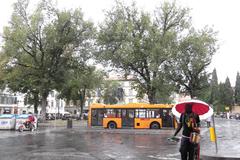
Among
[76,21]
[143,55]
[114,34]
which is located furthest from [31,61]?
[143,55]

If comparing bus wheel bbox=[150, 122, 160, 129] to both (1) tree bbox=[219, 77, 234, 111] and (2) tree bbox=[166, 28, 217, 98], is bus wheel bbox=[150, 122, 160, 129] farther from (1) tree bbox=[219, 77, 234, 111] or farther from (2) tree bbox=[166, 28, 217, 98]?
(1) tree bbox=[219, 77, 234, 111]

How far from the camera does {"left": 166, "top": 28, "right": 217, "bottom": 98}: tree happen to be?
42.1m

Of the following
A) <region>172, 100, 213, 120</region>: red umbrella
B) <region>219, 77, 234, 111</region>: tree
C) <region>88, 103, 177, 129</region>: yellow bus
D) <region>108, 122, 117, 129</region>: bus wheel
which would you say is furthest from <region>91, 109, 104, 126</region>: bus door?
<region>219, 77, 234, 111</region>: tree

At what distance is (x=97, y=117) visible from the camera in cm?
3581

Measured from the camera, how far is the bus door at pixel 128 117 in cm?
3462

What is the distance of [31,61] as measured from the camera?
48625mm

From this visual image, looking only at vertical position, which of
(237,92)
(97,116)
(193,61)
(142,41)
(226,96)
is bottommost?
(97,116)

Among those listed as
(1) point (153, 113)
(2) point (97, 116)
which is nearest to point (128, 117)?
(1) point (153, 113)

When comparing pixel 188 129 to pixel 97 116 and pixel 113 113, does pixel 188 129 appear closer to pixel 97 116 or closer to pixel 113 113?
pixel 113 113

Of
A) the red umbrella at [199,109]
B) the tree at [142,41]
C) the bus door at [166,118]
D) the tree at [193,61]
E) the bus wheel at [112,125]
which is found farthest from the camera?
the tree at [193,61]

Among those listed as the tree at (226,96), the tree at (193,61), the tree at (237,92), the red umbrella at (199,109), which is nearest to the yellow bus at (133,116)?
the tree at (193,61)

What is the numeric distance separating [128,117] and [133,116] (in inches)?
20.8

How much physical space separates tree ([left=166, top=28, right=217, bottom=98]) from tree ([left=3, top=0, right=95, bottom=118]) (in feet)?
38.7

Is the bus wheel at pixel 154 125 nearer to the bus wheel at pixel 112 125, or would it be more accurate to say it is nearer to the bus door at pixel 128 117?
the bus door at pixel 128 117
